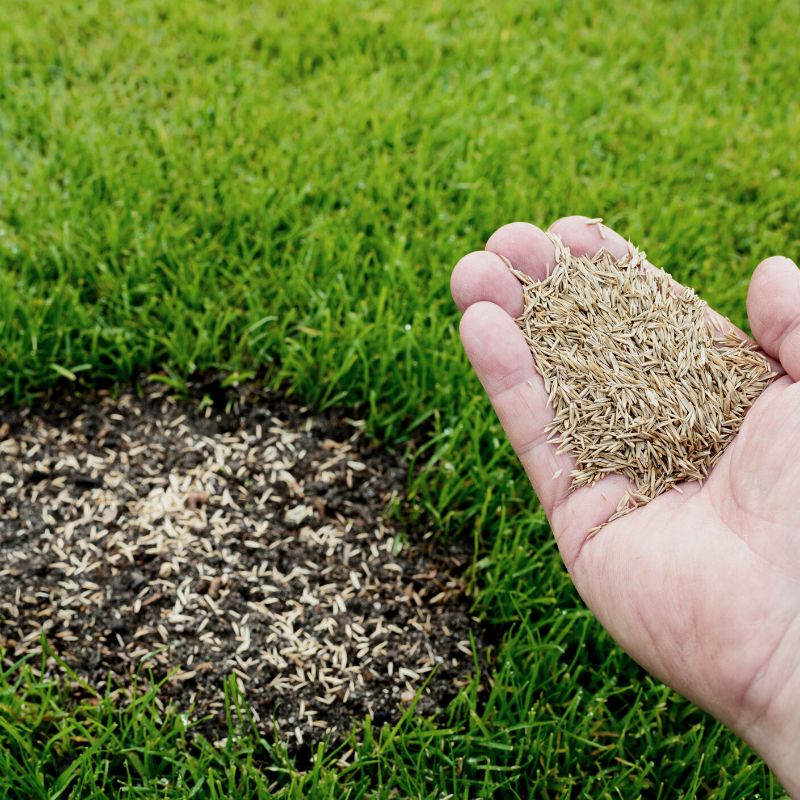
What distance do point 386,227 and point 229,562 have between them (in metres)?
1.57

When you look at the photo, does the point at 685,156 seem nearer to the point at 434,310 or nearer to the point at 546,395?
the point at 434,310

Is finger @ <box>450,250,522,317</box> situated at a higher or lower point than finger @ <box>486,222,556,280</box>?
lower

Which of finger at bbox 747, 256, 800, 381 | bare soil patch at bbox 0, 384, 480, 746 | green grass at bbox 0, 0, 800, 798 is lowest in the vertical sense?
bare soil patch at bbox 0, 384, 480, 746

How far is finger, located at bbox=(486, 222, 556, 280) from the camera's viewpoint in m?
2.57

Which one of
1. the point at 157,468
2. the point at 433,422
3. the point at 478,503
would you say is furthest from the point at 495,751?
the point at 157,468

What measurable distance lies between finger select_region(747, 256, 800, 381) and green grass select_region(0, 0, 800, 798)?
848mm

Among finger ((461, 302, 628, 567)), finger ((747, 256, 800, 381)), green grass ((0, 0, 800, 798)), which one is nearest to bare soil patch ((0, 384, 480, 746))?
green grass ((0, 0, 800, 798))

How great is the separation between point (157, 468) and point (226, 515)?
12.1 inches

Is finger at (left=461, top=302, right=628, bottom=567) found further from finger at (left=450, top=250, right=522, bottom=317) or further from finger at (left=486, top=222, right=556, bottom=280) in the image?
finger at (left=486, top=222, right=556, bottom=280)

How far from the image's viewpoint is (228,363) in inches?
118

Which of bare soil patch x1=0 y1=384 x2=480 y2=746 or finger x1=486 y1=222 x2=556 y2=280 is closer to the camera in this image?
bare soil patch x1=0 y1=384 x2=480 y2=746

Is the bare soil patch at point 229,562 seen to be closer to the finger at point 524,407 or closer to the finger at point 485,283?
the finger at point 524,407

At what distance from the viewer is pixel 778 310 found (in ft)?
7.53

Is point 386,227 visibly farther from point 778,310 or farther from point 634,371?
point 778,310
